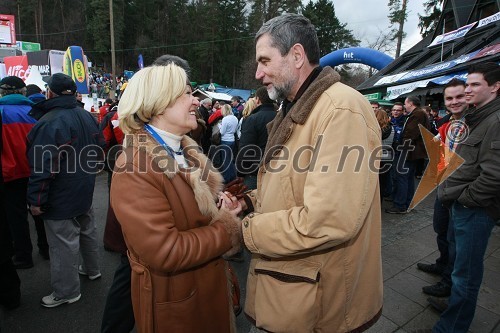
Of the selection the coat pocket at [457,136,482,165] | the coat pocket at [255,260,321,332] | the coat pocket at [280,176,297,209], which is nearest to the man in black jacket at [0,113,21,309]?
the coat pocket at [255,260,321,332]

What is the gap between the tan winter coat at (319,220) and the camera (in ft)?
4.03

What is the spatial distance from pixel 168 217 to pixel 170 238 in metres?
0.10

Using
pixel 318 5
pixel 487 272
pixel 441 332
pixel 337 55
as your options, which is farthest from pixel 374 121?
pixel 318 5

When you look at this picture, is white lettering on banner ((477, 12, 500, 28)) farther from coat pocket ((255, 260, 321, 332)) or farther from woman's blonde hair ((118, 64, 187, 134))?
coat pocket ((255, 260, 321, 332))

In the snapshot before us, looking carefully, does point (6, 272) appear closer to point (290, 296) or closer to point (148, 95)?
point (148, 95)

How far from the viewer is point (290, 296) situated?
1374 millimetres

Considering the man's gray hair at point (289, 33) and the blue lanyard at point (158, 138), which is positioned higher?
the man's gray hair at point (289, 33)

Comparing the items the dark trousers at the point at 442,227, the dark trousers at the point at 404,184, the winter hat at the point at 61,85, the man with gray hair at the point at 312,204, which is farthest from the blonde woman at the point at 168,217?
the dark trousers at the point at 404,184

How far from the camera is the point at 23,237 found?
144 inches

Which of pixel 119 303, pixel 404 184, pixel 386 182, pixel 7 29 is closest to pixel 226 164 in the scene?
pixel 404 184

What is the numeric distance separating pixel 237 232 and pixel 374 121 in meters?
0.89

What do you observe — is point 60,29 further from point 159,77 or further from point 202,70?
point 159,77

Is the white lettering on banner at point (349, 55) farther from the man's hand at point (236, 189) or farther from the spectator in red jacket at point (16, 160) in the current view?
the man's hand at point (236, 189)

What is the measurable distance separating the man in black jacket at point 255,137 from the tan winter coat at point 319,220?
273 centimetres
